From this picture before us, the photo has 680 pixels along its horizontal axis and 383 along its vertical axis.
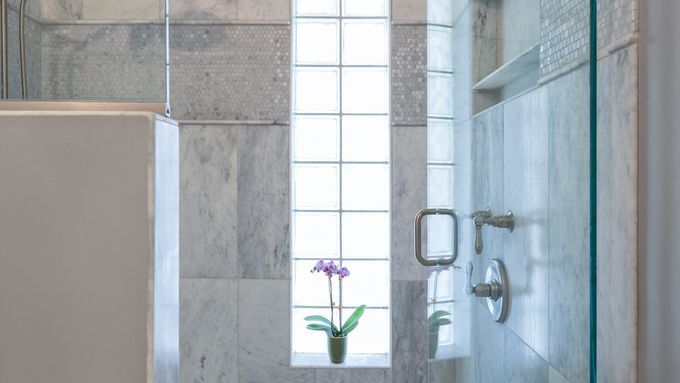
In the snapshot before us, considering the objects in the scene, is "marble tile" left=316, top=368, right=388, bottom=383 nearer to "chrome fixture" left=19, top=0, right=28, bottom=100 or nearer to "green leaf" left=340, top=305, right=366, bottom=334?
"green leaf" left=340, top=305, right=366, bottom=334

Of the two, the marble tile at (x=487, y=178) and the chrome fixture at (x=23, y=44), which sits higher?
the chrome fixture at (x=23, y=44)

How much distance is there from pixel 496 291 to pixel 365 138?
1731 millimetres

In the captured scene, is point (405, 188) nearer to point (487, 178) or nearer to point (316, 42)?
point (316, 42)

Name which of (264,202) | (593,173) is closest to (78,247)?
(593,173)

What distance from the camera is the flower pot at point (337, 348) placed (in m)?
2.57

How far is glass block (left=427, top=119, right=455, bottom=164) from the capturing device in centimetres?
140

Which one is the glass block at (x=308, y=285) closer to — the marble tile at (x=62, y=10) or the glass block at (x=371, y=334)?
the glass block at (x=371, y=334)

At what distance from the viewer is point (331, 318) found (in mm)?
2652

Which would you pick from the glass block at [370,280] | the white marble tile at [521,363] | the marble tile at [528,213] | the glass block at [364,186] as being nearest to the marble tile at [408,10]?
the glass block at [364,186]

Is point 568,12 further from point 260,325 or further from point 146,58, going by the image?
point 260,325

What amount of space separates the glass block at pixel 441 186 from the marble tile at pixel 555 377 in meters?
0.57

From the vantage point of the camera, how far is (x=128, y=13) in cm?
81

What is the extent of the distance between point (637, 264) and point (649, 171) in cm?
14

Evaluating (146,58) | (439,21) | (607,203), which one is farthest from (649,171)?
(439,21)
